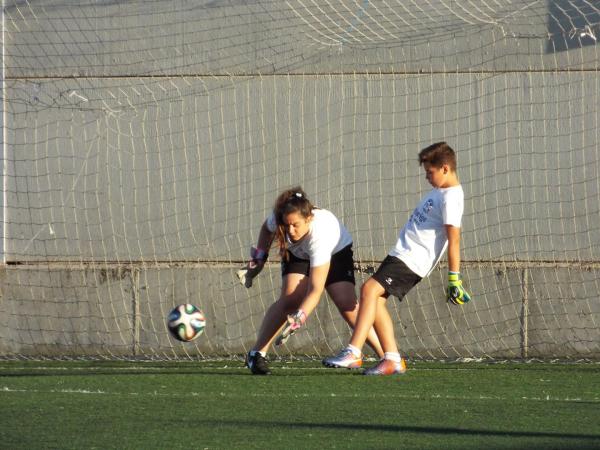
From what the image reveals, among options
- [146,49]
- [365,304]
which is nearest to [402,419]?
[365,304]

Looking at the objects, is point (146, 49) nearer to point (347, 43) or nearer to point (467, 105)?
point (347, 43)

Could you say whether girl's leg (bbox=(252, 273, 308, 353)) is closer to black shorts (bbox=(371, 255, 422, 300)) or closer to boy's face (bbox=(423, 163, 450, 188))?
black shorts (bbox=(371, 255, 422, 300))

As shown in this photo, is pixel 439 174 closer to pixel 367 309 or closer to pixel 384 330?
pixel 367 309

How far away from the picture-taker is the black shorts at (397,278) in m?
7.92

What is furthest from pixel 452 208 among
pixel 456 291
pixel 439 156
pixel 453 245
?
pixel 456 291

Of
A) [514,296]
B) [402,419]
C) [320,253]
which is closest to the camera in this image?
[402,419]

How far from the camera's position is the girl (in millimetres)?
7816

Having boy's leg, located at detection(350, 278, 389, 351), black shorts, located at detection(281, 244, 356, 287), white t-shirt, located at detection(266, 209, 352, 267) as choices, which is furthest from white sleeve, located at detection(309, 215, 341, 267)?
boy's leg, located at detection(350, 278, 389, 351)

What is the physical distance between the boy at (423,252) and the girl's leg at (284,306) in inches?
20.0

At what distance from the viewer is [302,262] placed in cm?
824

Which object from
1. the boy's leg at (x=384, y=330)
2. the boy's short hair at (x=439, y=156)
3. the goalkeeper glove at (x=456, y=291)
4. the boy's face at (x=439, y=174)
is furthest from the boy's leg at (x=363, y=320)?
the boy's short hair at (x=439, y=156)

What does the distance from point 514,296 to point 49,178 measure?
4286 millimetres

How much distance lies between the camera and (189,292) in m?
10.3

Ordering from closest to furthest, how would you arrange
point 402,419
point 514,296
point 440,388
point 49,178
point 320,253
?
point 402,419, point 440,388, point 320,253, point 514,296, point 49,178
